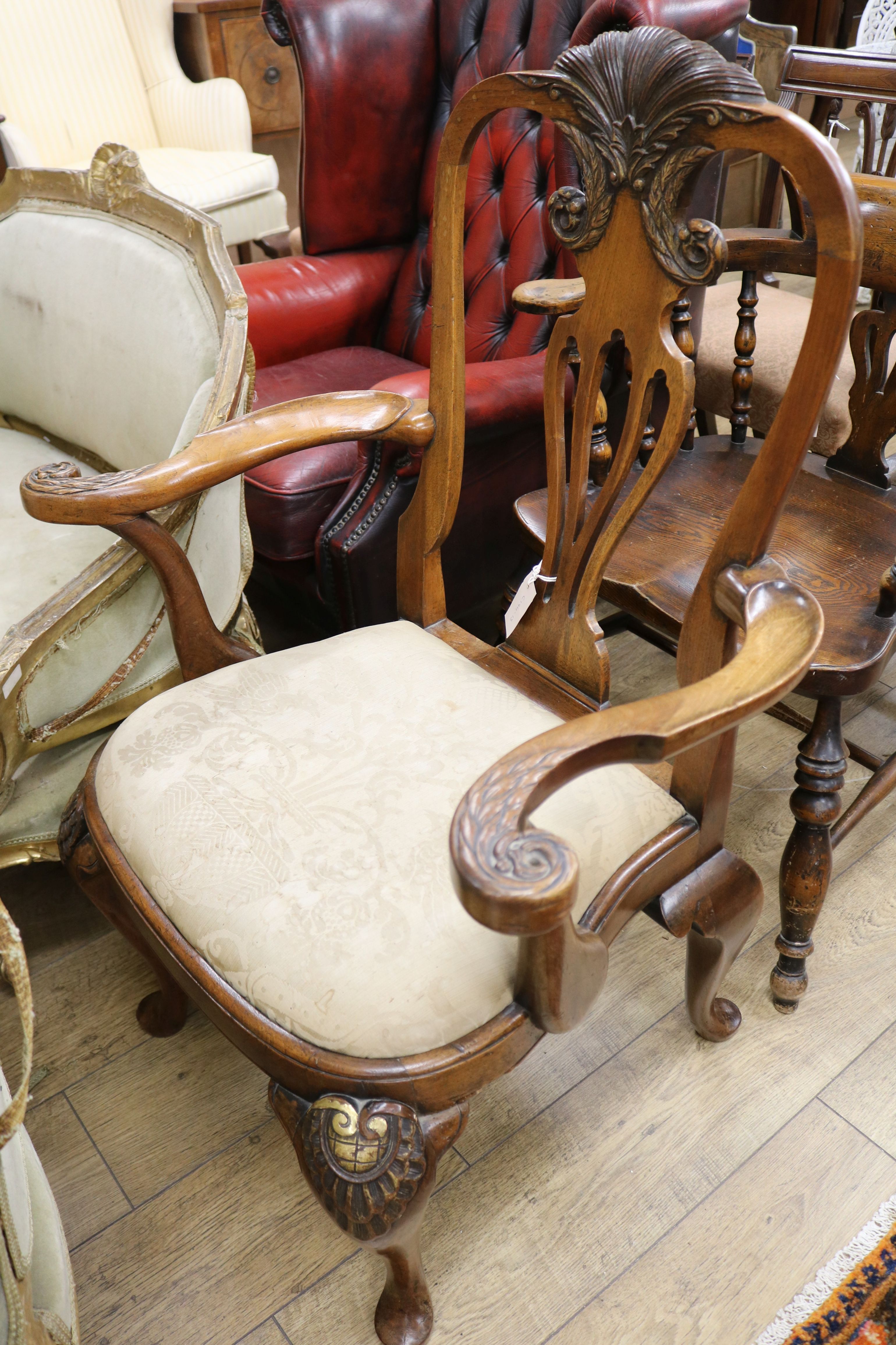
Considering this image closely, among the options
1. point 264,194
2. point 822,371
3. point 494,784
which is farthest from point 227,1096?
point 264,194

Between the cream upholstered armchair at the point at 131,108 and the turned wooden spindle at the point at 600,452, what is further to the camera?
the cream upholstered armchair at the point at 131,108

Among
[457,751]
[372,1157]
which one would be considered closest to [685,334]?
[457,751]

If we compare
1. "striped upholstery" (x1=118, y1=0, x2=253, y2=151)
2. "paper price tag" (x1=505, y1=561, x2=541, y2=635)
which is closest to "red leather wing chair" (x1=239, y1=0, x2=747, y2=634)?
"paper price tag" (x1=505, y1=561, x2=541, y2=635)

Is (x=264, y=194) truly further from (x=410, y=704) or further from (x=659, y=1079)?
(x=659, y=1079)

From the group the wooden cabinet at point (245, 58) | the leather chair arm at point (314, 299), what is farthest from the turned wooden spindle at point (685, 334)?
the wooden cabinet at point (245, 58)

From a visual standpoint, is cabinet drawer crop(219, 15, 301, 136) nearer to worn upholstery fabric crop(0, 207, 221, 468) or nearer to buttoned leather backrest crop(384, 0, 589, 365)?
buttoned leather backrest crop(384, 0, 589, 365)

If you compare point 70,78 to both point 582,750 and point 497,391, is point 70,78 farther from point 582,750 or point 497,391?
point 582,750

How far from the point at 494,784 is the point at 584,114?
67 cm

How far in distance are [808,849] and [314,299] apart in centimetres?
154

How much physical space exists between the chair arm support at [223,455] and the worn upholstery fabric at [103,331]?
217 millimetres

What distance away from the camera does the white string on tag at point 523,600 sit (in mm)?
1177

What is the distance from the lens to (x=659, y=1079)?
4.26ft

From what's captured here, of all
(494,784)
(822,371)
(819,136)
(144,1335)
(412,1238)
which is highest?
(819,136)

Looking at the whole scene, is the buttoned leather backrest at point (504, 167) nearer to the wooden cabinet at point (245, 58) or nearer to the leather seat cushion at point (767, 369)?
the leather seat cushion at point (767, 369)
